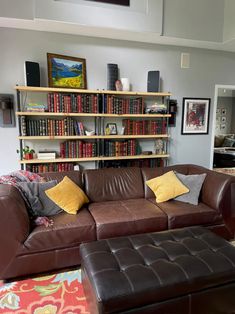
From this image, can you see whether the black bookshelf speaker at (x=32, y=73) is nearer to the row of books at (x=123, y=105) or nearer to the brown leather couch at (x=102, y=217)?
the row of books at (x=123, y=105)

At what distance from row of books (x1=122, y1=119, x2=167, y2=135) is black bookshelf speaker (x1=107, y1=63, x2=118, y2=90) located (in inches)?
21.3

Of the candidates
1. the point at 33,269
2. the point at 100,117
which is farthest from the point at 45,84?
the point at 33,269

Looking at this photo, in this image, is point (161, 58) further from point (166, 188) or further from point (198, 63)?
point (166, 188)

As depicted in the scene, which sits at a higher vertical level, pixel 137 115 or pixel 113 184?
pixel 137 115

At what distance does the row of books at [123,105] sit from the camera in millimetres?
3322

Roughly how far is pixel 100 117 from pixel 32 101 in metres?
0.98

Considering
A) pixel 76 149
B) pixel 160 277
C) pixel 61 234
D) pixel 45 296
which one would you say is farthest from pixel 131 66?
pixel 45 296

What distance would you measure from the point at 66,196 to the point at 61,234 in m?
0.43

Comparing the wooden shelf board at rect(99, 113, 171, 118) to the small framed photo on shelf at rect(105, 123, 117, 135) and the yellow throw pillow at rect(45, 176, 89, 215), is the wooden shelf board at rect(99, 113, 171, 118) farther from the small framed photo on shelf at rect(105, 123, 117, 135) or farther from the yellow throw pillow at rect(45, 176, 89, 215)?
the yellow throw pillow at rect(45, 176, 89, 215)

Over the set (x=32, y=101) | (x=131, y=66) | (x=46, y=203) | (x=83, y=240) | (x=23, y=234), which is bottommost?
(x=83, y=240)

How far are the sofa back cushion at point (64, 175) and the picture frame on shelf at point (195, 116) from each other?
6.90 ft

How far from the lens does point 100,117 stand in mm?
3471

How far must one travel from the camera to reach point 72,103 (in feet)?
10.4

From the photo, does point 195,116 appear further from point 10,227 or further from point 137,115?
point 10,227
